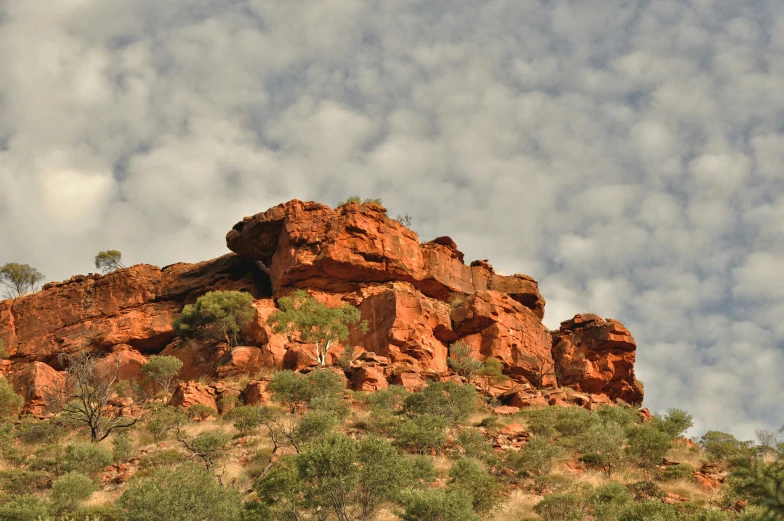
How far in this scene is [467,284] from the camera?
47.4 meters

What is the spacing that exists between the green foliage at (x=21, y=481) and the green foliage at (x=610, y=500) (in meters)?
15.5

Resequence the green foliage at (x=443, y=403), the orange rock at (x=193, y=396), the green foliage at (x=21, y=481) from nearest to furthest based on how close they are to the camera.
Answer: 1. the green foliage at (x=21, y=481)
2. the green foliage at (x=443, y=403)
3. the orange rock at (x=193, y=396)

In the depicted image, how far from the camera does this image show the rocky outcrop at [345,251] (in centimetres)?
4366

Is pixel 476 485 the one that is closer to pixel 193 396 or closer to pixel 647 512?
pixel 647 512

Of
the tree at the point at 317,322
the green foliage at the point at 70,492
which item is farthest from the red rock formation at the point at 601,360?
the green foliage at the point at 70,492

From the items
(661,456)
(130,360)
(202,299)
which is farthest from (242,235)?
(661,456)

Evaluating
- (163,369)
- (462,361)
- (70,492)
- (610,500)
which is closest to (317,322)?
(462,361)

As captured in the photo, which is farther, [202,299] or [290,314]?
[202,299]

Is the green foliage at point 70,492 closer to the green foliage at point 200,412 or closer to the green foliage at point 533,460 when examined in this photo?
the green foliage at point 200,412

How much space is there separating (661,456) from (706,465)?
1.89 meters

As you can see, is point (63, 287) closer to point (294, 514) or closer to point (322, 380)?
point (322, 380)

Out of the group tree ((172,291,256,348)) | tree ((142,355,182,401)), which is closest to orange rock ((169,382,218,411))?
tree ((142,355,182,401))

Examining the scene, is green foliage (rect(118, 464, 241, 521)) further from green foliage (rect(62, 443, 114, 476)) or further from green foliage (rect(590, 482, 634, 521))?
green foliage (rect(590, 482, 634, 521))

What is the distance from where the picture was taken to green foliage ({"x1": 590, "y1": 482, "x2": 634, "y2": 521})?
1753 cm
